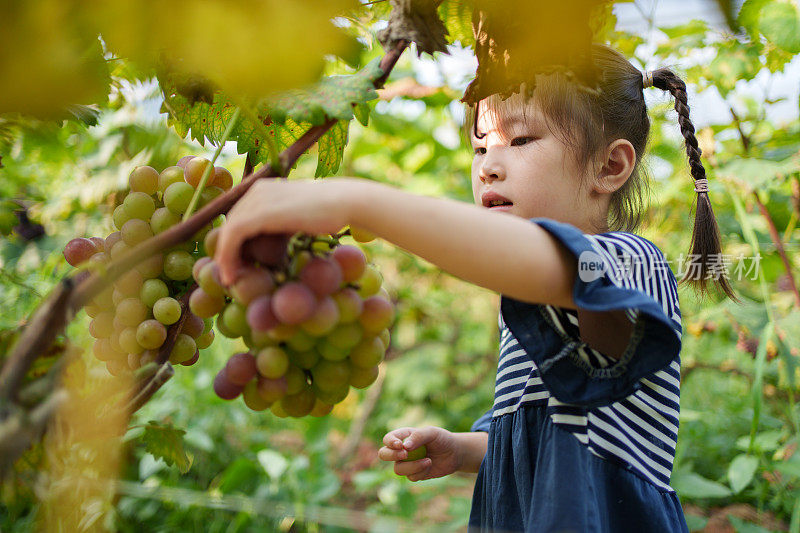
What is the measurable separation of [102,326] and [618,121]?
84cm

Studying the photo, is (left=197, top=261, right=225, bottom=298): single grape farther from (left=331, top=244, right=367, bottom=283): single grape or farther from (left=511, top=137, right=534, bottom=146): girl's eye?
(left=511, top=137, right=534, bottom=146): girl's eye

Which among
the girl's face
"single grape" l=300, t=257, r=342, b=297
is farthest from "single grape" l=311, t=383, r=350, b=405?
the girl's face

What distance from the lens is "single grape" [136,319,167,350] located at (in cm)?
56

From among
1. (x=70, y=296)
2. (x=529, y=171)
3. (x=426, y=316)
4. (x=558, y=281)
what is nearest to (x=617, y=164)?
(x=529, y=171)

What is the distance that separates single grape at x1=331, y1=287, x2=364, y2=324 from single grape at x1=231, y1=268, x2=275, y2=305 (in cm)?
6

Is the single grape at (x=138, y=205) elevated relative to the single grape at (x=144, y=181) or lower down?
lower down

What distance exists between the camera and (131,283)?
1.91 ft

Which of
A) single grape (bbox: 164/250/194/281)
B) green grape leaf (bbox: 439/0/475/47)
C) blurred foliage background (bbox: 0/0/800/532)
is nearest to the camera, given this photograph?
single grape (bbox: 164/250/194/281)

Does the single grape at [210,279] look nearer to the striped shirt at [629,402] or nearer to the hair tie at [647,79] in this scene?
the striped shirt at [629,402]

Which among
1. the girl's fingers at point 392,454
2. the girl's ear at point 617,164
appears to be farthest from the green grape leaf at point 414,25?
the girl's fingers at point 392,454

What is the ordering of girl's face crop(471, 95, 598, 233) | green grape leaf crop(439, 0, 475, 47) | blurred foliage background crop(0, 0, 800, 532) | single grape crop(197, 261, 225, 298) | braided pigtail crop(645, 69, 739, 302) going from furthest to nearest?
blurred foliage background crop(0, 0, 800, 532), braided pigtail crop(645, 69, 739, 302), girl's face crop(471, 95, 598, 233), green grape leaf crop(439, 0, 475, 47), single grape crop(197, 261, 225, 298)

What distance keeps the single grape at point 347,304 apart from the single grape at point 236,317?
0.08 m

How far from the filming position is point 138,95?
0.92 m

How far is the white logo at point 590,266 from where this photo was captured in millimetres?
553
